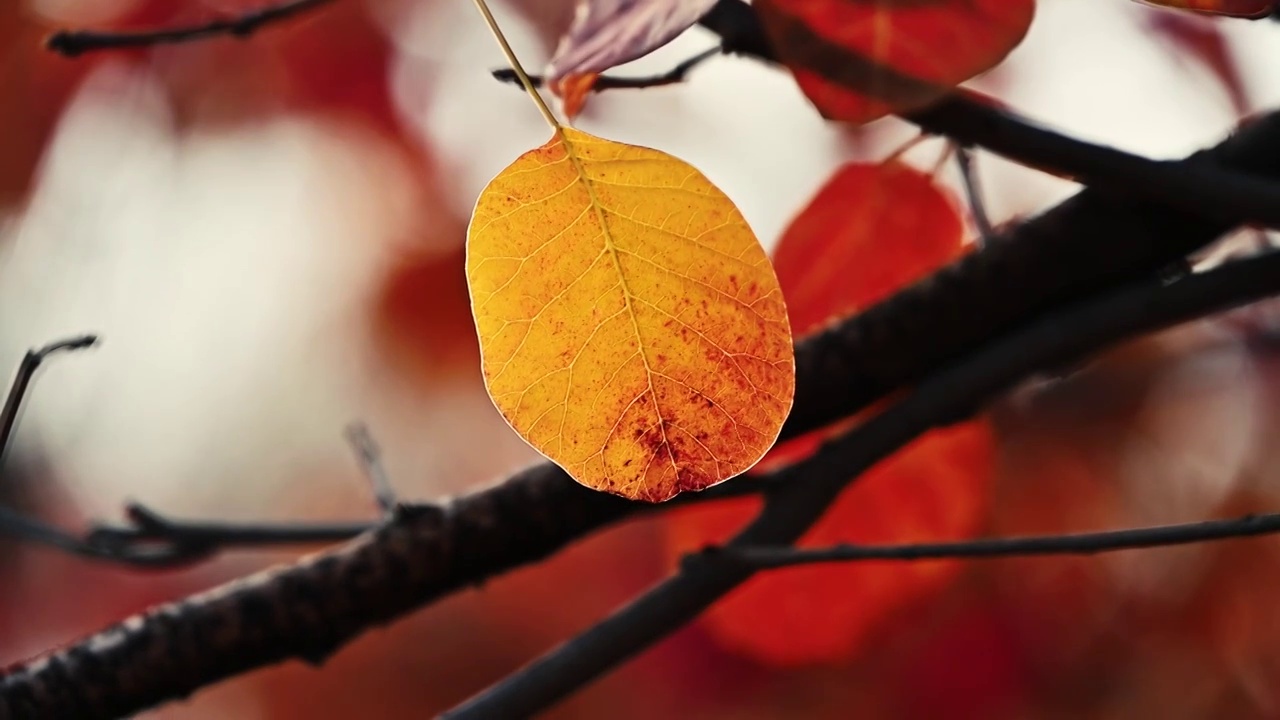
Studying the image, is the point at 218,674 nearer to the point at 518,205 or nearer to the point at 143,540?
the point at 143,540

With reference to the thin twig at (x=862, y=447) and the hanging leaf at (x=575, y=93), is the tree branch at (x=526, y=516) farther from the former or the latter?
the hanging leaf at (x=575, y=93)

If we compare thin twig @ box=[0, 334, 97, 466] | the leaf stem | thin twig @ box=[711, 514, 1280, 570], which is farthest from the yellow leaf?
thin twig @ box=[0, 334, 97, 466]

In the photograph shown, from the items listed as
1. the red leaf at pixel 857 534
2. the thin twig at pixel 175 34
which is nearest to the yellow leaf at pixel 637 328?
the thin twig at pixel 175 34

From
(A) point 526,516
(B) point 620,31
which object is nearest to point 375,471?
(A) point 526,516

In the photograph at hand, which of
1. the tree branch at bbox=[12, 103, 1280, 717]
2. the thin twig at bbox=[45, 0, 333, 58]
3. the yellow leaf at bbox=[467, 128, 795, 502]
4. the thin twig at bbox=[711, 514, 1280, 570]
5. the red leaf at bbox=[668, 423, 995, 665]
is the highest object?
the thin twig at bbox=[45, 0, 333, 58]

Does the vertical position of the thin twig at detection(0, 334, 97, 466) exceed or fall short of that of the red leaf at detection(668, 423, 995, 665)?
it exceeds it

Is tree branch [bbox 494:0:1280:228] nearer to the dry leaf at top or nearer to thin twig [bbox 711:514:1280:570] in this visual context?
the dry leaf at top

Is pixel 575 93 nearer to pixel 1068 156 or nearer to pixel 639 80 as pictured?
pixel 639 80
